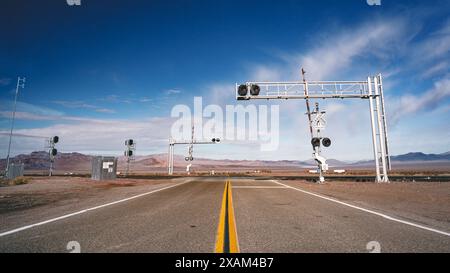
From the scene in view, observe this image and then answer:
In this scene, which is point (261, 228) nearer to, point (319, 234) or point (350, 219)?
point (319, 234)

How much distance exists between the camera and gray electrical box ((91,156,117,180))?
33.2 metres

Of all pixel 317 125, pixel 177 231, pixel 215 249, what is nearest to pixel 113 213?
pixel 177 231

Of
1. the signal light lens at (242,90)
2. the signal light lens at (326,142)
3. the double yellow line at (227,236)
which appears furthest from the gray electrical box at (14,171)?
the signal light lens at (326,142)

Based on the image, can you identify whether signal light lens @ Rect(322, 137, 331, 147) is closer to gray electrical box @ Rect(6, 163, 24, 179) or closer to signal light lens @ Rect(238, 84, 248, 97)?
signal light lens @ Rect(238, 84, 248, 97)

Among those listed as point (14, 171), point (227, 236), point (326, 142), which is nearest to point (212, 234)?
point (227, 236)

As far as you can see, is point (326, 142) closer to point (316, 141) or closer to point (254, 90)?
point (316, 141)

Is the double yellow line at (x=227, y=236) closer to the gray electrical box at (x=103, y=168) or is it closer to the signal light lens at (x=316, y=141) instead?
the signal light lens at (x=316, y=141)

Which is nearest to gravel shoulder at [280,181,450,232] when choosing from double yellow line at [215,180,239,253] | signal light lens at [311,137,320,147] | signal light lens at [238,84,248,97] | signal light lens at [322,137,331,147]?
double yellow line at [215,180,239,253]

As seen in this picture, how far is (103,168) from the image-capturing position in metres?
33.4

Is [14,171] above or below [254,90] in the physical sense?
below

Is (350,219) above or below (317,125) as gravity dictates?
below
